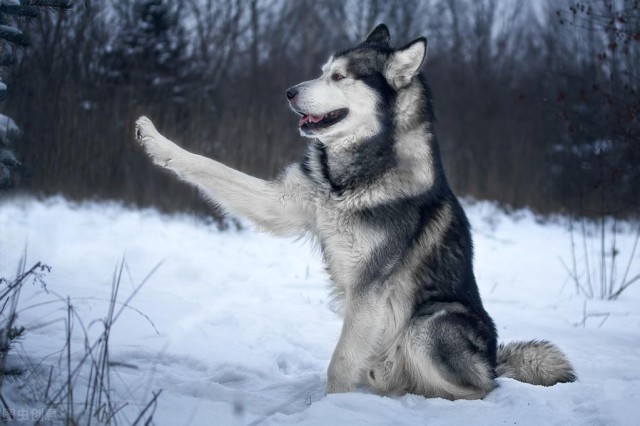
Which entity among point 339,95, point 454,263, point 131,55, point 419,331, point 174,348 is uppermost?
point 131,55

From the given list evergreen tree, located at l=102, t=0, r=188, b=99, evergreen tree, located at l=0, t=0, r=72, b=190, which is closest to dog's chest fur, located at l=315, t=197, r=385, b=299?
evergreen tree, located at l=0, t=0, r=72, b=190

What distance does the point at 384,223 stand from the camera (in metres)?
3.05

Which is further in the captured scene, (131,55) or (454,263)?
(131,55)

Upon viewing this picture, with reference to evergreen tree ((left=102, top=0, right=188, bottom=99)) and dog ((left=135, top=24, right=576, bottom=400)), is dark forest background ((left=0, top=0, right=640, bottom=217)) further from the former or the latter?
dog ((left=135, top=24, right=576, bottom=400))

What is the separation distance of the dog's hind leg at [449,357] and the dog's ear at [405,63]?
1228mm

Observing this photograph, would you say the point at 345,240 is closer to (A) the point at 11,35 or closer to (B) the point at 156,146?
(B) the point at 156,146

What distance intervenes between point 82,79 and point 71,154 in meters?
1.18

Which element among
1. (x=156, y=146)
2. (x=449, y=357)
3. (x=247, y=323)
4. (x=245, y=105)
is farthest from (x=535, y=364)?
(x=245, y=105)

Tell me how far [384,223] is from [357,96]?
74 centimetres

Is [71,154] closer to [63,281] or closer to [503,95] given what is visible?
[63,281]

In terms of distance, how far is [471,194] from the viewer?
46.6 ft

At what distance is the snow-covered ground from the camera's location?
2.67 metres

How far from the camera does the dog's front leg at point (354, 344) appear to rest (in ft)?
9.86

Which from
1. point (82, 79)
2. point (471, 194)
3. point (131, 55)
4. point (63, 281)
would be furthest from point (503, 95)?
point (63, 281)
